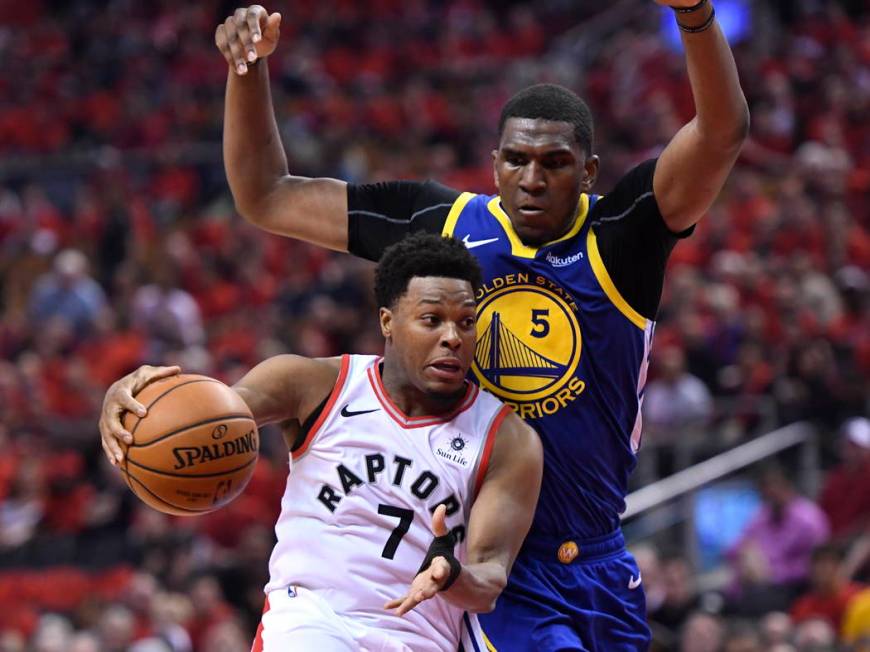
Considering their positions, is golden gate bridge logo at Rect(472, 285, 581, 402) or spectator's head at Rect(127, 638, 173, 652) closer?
golden gate bridge logo at Rect(472, 285, 581, 402)

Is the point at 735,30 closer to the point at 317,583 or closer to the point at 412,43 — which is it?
the point at 412,43

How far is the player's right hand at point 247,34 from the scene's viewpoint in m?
4.29

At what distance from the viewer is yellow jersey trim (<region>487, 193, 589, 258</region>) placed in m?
4.24

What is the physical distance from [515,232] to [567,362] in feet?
1.44

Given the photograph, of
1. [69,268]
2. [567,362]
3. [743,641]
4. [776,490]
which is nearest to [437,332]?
[567,362]

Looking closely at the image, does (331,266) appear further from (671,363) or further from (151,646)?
(151,646)

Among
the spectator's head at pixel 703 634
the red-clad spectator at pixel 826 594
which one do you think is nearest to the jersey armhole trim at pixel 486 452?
the spectator's head at pixel 703 634

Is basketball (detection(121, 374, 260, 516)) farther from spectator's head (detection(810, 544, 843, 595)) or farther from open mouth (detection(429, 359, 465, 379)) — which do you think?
spectator's head (detection(810, 544, 843, 595))

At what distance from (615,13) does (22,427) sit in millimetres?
10381

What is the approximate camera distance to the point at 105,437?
3826 mm

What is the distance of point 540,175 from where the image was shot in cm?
413

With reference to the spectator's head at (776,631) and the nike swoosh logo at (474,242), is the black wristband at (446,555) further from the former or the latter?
the spectator's head at (776,631)

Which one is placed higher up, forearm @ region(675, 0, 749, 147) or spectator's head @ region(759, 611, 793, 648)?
forearm @ region(675, 0, 749, 147)

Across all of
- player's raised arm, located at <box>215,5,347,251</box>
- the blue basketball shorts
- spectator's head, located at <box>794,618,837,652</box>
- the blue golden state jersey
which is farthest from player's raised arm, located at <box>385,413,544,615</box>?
spectator's head, located at <box>794,618,837,652</box>
